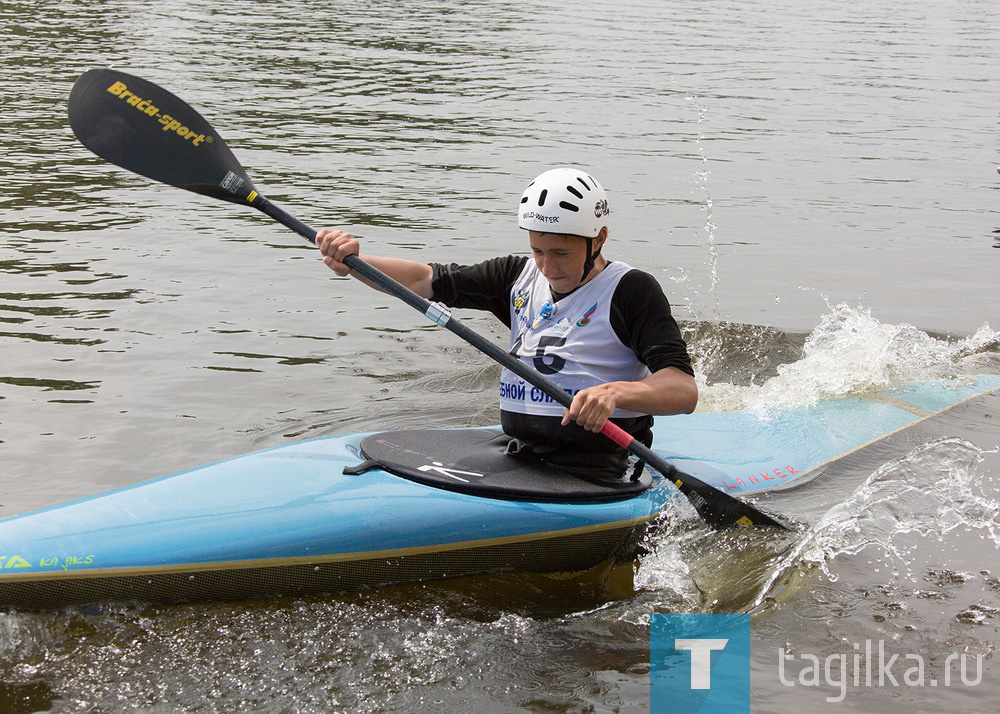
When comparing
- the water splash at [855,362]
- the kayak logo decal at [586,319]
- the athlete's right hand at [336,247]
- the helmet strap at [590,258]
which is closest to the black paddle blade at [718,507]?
the kayak logo decal at [586,319]

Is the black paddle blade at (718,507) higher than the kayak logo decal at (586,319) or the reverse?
the reverse

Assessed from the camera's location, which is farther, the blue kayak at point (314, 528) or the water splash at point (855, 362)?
the water splash at point (855, 362)

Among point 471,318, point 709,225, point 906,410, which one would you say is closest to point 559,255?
point 906,410

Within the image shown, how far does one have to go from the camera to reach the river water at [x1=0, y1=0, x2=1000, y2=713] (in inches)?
143

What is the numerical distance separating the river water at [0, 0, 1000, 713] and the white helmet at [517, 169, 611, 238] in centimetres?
135

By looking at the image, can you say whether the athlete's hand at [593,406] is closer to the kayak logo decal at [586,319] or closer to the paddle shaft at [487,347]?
the paddle shaft at [487,347]

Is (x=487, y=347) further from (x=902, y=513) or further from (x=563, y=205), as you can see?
(x=902, y=513)

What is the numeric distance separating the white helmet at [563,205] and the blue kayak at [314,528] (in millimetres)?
1012

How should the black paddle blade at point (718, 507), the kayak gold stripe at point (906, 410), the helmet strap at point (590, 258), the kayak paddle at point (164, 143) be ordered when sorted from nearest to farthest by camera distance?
the helmet strap at point (590, 258) → the black paddle blade at point (718, 507) → the kayak paddle at point (164, 143) → the kayak gold stripe at point (906, 410)

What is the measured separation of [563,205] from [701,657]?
1.72 metres

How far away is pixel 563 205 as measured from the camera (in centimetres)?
391

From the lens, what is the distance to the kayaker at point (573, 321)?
154 inches

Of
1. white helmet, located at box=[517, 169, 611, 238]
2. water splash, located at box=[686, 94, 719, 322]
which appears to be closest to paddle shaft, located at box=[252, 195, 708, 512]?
white helmet, located at box=[517, 169, 611, 238]

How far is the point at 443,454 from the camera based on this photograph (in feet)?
14.2
